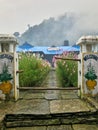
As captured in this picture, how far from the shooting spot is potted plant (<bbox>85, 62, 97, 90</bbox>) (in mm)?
6195

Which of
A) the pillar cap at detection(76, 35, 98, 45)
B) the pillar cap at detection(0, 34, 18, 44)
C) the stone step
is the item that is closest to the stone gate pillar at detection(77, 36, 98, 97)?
the pillar cap at detection(76, 35, 98, 45)

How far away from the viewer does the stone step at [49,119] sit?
15.7 ft

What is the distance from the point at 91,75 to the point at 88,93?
371mm

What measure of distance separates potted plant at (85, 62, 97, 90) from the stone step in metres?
1.35

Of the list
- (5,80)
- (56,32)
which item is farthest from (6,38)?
(56,32)

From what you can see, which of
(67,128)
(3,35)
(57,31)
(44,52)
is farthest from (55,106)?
(57,31)

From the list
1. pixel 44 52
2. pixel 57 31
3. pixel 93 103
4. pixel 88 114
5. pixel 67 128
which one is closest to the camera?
pixel 67 128

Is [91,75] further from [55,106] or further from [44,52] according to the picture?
[44,52]

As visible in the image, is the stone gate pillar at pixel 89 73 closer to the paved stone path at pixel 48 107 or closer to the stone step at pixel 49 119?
the paved stone path at pixel 48 107

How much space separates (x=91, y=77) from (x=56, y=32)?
5241 cm

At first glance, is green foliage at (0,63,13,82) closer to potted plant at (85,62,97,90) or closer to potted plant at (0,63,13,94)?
potted plant at (0,63,13,94)

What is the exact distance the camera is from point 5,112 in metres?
4.89

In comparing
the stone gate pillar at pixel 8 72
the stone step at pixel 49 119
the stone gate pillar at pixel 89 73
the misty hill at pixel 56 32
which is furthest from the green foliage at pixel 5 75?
the misty hill at pixel 56 32

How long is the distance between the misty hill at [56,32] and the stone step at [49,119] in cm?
4480
